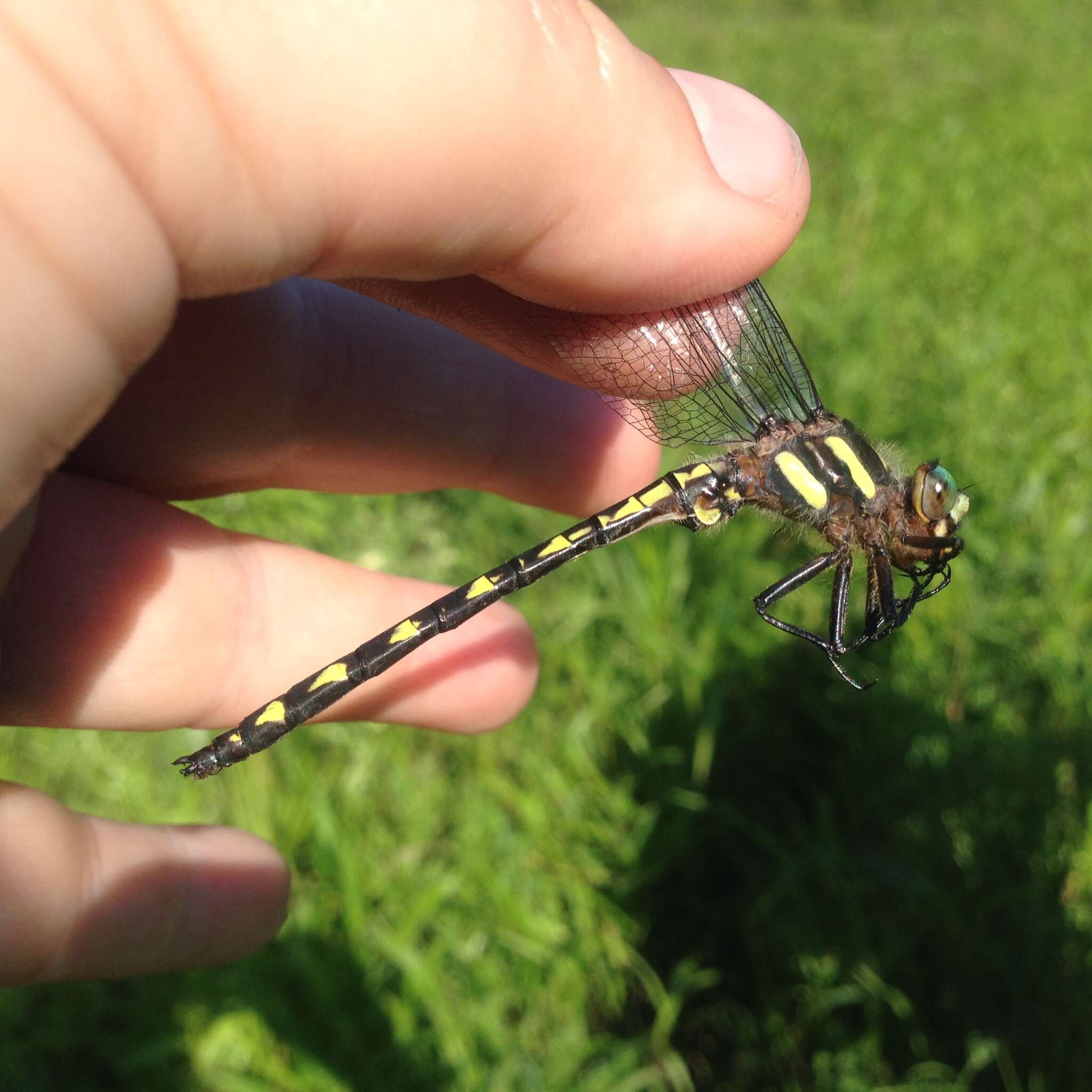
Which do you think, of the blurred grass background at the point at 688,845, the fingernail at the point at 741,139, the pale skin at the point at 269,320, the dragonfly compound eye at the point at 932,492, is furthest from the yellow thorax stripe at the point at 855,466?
the fingernail at the point at 741,139

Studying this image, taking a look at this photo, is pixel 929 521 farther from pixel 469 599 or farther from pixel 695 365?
pixel 469 599

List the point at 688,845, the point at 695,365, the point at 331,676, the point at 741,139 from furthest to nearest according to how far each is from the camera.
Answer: the point at 688,845
the point at 695,365
the point at 331,676
the point at 741,139

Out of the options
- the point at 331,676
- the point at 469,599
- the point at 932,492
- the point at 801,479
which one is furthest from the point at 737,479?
the point at 331,676

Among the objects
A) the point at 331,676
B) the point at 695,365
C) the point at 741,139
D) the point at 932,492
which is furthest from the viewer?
the point at 695,365

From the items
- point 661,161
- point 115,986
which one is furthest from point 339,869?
point 661,161

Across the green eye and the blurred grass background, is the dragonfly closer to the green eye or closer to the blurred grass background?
the green eye

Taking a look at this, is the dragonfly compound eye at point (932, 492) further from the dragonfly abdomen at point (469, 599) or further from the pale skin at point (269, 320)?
the pale skin at point (269, 320)

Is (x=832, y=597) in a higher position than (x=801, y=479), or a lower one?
lower
